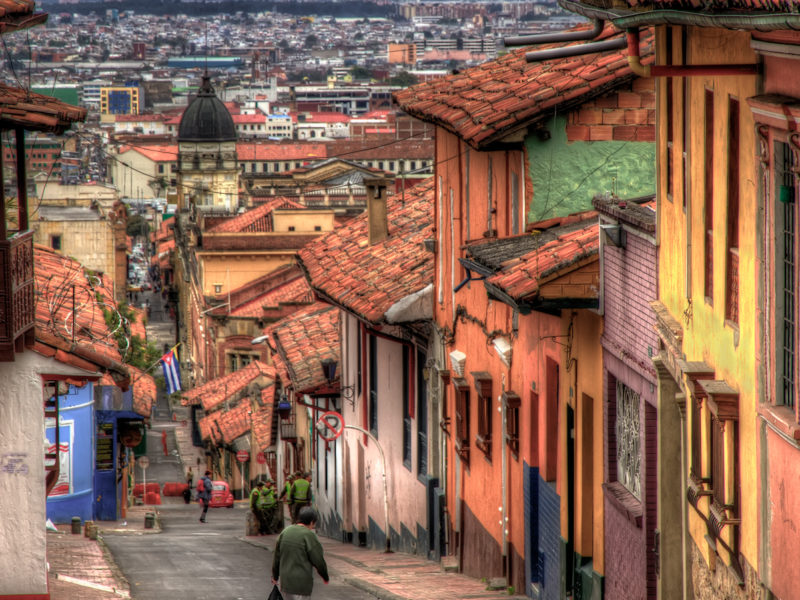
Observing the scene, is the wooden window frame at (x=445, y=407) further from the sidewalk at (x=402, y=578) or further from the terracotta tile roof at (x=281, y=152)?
the terracotta tile roof at (x=281, y=152)

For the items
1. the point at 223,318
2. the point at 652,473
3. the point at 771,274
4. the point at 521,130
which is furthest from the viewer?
the point at 223,318

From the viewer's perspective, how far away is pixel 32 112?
1335 centimetres

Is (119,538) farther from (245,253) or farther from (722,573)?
(245,253)

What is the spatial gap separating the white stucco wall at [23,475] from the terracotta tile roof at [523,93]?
14.8 feet

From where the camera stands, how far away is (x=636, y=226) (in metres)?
10.9

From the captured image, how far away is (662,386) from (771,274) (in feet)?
9.22

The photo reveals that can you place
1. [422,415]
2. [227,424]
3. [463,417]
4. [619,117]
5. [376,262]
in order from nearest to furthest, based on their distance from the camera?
[619,117] → [463,417] → [422,415] → [376,262] → [227,424]

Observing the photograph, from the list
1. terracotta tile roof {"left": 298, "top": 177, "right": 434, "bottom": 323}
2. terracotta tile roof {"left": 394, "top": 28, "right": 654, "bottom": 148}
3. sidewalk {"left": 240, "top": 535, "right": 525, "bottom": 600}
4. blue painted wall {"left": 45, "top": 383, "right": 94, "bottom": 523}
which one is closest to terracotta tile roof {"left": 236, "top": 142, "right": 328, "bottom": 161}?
Result: blue painted wall {"left": 45, "top": 383, "right": 94, "bottom": 523}

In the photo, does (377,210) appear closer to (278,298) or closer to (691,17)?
(691,17)

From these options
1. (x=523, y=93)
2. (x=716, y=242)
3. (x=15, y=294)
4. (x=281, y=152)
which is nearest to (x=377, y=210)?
(x=523, y=93)

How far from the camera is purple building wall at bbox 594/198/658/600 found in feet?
35.5

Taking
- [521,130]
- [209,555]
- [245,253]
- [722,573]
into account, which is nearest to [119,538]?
[209,555]

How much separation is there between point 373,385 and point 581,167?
10.1 metres

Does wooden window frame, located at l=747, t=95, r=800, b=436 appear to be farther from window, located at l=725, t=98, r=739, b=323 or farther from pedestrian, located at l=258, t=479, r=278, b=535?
pedestrian, located at l=258, t=479, r=278, b=535
